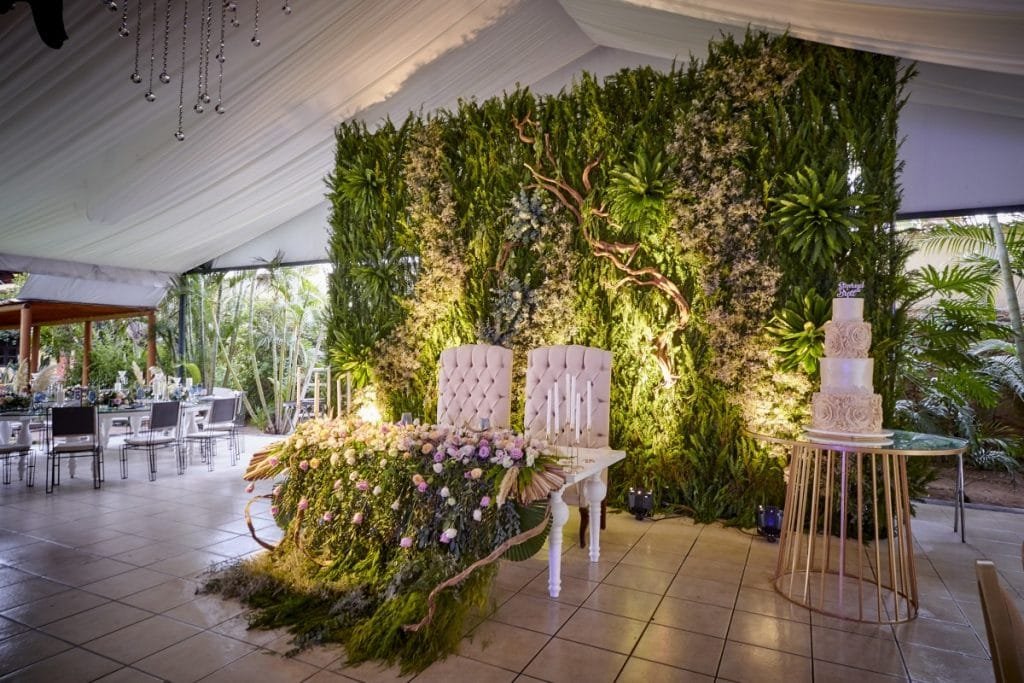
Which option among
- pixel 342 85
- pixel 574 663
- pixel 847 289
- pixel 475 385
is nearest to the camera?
Result: pixel 574 663

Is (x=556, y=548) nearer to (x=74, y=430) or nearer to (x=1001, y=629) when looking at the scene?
(x=1001, y=629)

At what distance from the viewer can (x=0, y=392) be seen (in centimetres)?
614

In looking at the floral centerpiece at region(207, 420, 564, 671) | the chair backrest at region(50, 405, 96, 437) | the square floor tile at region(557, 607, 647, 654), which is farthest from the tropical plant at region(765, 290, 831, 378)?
the chair backrest at region(50, 405, 96, 437)

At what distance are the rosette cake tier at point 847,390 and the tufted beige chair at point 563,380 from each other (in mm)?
1622

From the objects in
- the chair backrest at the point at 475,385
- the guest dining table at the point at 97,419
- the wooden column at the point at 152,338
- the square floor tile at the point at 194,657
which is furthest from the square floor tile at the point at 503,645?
the wooden column at the point at 152,338

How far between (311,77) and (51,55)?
190 cm

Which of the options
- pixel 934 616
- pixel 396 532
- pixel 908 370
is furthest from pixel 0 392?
pixel 908 370

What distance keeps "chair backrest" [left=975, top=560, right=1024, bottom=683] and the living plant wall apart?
3.45m

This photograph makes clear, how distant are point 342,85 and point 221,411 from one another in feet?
13.2

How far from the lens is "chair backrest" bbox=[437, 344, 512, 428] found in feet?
16.7

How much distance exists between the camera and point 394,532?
2928 mm

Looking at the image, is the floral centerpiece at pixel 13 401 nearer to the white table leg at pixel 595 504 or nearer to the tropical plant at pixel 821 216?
the white table leg at pixel 595 504

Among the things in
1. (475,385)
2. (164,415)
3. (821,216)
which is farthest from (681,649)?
(164,415)

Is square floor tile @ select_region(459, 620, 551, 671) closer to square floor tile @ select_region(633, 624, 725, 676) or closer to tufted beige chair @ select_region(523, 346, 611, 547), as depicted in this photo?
square floor tile @ select_region(633, 624, 725, 676)
